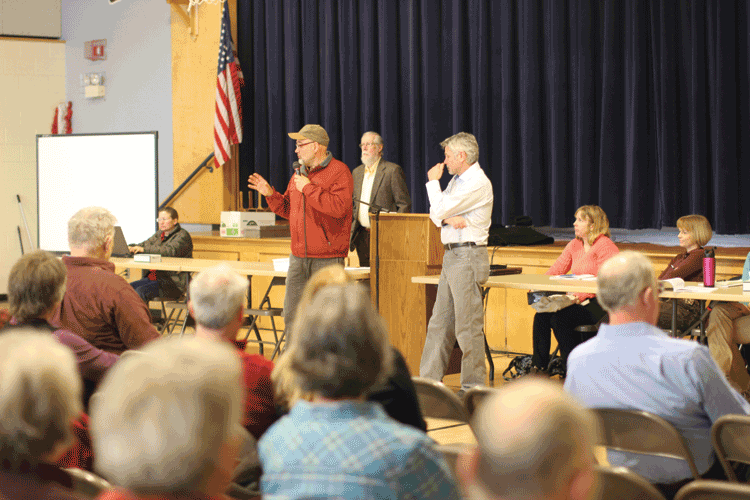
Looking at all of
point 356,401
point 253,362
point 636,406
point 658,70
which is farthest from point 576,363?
point 658,70

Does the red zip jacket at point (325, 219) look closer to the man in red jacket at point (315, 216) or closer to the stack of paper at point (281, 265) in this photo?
the man in red jacket at point (315, 216)

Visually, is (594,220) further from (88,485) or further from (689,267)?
(88,485)

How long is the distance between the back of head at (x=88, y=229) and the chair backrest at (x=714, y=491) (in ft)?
9.35

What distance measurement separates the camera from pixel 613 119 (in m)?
7.18

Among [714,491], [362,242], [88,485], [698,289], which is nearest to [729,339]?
[698,289]

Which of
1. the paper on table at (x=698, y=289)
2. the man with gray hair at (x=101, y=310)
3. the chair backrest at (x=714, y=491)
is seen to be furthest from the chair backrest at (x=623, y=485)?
the paper on table at (x=698, y=289)

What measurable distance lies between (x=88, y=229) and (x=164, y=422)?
113 inches

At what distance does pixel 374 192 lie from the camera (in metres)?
7.49

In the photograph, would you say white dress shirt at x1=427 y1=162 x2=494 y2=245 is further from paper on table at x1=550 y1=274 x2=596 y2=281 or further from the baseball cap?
the baseball cap

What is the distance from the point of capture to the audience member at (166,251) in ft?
24.7

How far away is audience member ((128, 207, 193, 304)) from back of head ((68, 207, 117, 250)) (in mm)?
3660

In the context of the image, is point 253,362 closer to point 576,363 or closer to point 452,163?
point 576,363

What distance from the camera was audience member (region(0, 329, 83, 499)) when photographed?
1283 millimetres

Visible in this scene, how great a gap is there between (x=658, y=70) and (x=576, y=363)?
201 inches
